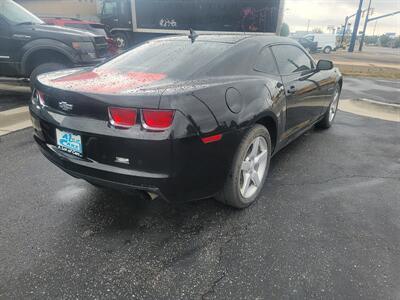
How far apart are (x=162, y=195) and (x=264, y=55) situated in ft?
6.11

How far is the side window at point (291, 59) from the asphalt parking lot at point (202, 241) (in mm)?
1178

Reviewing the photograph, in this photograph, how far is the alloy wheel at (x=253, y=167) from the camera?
2777 millimetres

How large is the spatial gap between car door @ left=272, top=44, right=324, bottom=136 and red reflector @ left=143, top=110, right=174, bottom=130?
1.68m

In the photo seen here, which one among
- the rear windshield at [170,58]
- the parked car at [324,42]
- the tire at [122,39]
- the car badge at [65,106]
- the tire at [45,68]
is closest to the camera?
the car badge at [65,106]

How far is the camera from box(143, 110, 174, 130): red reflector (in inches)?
79.7

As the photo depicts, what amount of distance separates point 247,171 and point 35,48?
5.43 meters

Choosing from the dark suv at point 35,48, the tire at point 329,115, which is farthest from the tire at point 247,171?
the dark suv at point 35,48

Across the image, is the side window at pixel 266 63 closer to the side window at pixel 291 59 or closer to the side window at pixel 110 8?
the side window at pixel 291 59

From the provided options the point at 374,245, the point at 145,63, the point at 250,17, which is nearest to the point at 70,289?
the point at 145,63

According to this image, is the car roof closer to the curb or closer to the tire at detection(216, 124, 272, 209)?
the tire at detection(216, 124, 272, 209)

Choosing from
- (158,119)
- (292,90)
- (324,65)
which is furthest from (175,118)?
(324,65)

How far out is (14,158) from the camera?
3.81 m

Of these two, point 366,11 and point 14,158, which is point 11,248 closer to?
point 14,158

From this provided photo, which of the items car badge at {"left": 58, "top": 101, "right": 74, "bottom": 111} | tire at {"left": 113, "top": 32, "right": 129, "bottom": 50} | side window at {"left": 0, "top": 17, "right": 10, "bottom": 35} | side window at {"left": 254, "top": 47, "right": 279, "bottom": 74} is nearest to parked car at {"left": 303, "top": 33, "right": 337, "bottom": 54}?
tire at {"left": 113, "top": 32, "right": 129, "bottom": 50}
